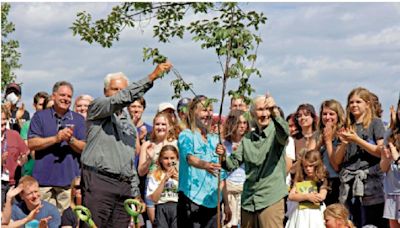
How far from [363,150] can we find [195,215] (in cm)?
192

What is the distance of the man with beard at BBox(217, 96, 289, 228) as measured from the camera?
9797 mm

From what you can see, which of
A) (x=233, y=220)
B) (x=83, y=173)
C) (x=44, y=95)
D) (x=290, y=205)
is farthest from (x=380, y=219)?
(x=44, y=95)

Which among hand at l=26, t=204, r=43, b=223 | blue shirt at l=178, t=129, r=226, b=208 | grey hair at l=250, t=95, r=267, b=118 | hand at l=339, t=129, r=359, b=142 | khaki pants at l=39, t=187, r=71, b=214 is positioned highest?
grey hair at l=250, t=95, r=267, b=118

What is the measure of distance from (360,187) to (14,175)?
427 cm

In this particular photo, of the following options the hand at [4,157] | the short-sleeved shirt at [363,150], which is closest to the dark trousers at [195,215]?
the short-sleeved shirt at [363,150]

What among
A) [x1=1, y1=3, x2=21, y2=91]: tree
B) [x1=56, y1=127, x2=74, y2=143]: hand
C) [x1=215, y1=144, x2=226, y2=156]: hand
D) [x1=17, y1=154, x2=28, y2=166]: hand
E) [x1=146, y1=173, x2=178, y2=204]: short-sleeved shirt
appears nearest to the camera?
[x1=215, y1=144, x2=226, y2=156]: hand

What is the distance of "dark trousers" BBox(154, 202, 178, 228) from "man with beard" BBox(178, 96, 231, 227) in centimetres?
60

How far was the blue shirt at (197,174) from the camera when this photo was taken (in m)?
10.2

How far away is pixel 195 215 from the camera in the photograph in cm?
1021

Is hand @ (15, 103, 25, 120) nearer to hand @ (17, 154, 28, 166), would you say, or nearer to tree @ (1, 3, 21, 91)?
hand @ (17, 154, 28, 166)

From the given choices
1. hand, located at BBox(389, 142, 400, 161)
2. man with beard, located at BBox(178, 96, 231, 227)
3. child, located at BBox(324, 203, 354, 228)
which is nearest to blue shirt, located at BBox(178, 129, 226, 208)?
man with beard, located at BBox(178, 96, 231, 227)

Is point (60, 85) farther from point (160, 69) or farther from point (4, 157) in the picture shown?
point (160, 69)

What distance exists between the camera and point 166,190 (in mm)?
11125

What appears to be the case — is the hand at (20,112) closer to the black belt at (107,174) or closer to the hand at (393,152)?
the black belt at (107,174)
